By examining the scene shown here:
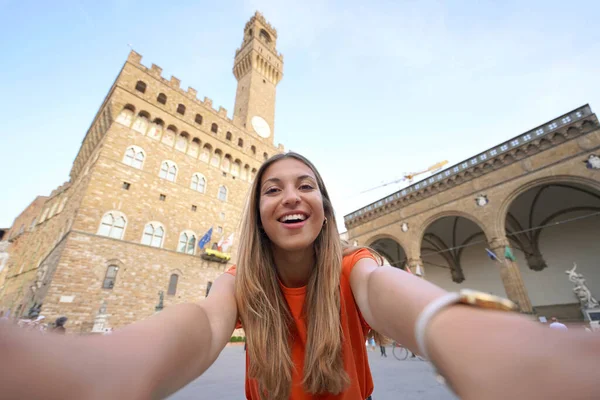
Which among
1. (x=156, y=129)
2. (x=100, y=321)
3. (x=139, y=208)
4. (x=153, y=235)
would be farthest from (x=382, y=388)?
(x=156, y=129)

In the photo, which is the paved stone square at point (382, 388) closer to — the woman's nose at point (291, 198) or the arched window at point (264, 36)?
the woman's nose at point (291, 198)

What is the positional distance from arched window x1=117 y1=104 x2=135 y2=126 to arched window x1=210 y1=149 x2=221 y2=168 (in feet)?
16.8

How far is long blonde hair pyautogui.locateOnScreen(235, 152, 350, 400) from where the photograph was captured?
1.09 meters

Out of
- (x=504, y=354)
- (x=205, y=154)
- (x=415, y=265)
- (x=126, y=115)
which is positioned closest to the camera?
(x=504, y=354)

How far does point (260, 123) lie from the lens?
22.6 m

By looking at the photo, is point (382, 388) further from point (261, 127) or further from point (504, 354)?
point (261, 127)

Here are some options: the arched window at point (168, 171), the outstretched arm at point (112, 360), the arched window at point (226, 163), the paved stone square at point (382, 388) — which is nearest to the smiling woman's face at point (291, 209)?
the outstretched arm at point (112, 360)

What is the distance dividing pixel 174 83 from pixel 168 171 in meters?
6.39

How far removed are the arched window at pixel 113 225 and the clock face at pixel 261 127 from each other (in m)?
12.7

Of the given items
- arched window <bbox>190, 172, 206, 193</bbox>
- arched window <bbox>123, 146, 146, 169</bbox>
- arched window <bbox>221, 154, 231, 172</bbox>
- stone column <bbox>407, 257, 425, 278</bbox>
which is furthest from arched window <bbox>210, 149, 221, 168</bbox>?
stone column <bbox>407, 257, 425, 278</bbox>

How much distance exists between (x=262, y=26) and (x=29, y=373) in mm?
33301

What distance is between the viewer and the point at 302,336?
128cm

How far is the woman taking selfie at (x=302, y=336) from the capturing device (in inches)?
15.2

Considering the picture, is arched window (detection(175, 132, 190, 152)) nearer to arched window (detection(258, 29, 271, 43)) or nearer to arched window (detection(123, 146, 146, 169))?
arched window (detection(123, 146, 146, 169))
